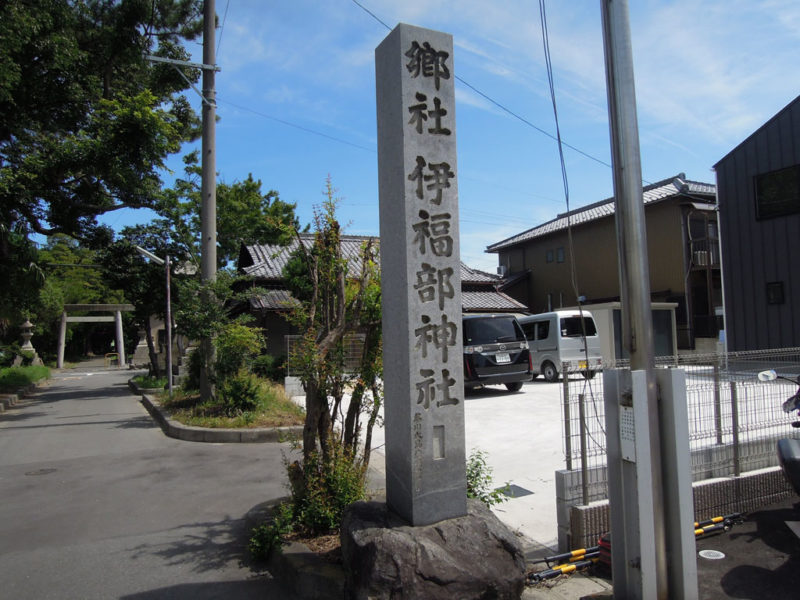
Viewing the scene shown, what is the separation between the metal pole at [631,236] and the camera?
320 cm

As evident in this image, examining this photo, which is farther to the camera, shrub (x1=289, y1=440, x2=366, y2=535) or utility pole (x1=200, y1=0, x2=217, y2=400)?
utility pole (x1=200, y1=0, x2=217, y2=400)

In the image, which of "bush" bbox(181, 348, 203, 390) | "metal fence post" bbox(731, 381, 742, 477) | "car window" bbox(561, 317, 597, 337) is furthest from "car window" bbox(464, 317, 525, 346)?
"metal fence post" bbox(731, 381, 742, 477)

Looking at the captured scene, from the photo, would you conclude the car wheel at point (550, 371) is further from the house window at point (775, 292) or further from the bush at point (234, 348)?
the bush at point (234, 348)

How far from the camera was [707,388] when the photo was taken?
5137 millimetres

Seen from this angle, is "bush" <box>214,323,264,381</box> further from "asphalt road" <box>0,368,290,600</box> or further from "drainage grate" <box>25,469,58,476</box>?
"drainage grate" <box>25,469,58,476</box>

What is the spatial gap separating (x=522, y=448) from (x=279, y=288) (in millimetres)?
14449

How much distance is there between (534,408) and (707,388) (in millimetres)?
6185

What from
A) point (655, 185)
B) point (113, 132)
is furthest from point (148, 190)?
point (655, 185)

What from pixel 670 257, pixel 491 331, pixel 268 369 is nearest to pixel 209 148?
pixel 268 369

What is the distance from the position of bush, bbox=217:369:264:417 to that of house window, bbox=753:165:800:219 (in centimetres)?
1606

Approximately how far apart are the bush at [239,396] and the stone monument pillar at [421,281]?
7.32 meters

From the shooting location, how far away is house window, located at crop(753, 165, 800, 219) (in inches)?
622

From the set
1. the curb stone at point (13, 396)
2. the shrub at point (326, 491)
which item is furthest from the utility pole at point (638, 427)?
the curb stone at point (13, 396)

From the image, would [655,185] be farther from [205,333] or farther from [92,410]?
[92,410]
